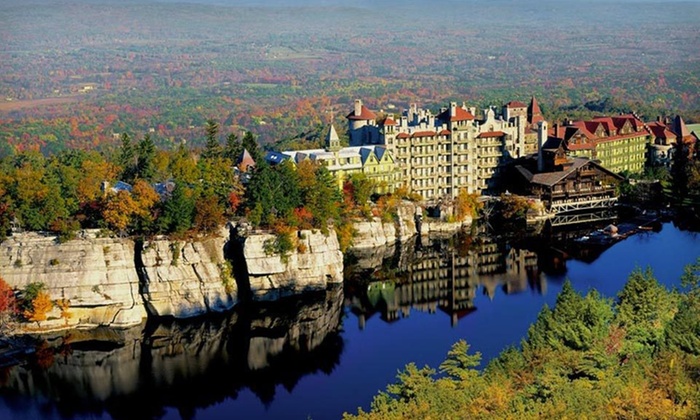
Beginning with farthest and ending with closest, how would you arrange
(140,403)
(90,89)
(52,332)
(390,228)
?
(90,89) < (390,228) < (52,332) < (140,403)

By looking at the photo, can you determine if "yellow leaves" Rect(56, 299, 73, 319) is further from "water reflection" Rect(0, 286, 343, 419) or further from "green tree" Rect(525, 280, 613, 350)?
"green tree" Rect(525, 280, 613, 350)

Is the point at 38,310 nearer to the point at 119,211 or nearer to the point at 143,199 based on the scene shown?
the point at 119,211

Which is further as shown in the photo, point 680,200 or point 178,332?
point 680,200

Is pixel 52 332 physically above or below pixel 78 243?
below

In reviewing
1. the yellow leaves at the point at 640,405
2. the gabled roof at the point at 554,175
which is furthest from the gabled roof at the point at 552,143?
the yellow leaves at the point at 640,405

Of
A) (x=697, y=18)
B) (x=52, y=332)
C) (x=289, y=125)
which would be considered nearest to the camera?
(x=52, y=332)

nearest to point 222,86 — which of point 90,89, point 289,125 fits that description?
point 90,89

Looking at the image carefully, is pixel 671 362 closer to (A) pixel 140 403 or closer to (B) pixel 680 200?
(A) pixel 140 403

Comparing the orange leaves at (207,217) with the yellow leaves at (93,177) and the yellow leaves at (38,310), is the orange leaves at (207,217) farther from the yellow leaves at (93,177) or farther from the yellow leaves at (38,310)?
the yellow leaves at (38,310)
